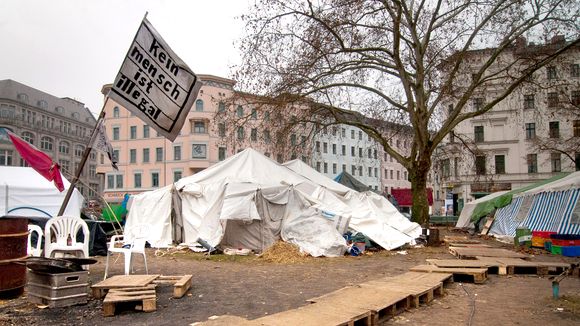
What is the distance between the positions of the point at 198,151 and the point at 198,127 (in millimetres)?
3065

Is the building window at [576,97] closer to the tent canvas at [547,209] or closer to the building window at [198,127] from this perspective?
the tent canvas at [547,209]

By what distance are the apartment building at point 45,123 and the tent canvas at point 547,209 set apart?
59432mm

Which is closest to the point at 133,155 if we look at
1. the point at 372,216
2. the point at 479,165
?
the point at 479,165

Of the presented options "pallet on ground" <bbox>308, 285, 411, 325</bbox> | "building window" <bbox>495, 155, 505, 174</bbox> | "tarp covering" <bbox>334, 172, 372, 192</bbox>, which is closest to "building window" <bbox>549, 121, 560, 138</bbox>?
"building window" <bbox>495, 155, 505, 174</bbox>

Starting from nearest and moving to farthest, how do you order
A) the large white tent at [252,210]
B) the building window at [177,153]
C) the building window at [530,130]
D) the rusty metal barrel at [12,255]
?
the rusty metal barrel at [12,255] < the large white tent at [252,210] < the building window at [530,130] < the building window at [177,153]

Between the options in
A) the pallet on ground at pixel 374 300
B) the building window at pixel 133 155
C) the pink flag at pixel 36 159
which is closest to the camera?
the pallet on ground at pixel 374 300

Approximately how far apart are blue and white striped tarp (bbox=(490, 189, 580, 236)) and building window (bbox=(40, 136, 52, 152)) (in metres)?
76.0

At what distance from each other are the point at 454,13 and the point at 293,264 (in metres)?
13.7

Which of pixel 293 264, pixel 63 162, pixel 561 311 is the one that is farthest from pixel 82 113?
pixel 561 311

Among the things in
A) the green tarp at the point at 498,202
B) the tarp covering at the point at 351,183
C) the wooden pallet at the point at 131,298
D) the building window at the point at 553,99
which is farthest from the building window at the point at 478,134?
Result: the wooden pallet at the point at 131,298

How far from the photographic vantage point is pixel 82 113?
93.8 meters

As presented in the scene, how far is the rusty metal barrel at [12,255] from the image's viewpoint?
6.78m

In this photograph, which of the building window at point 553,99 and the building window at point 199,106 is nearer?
the building window at point 553,99

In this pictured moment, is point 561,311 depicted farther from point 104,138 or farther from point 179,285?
point 104,138
